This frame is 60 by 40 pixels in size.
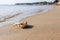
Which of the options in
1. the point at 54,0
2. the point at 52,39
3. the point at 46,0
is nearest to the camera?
the point at 52,39

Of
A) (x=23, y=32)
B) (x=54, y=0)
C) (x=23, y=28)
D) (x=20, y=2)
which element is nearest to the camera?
(x=23, y=32)

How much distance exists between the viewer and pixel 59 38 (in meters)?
3.44

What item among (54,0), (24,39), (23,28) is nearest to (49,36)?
(24,39)

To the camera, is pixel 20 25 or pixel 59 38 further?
pixel 20 25

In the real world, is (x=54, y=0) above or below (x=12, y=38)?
below

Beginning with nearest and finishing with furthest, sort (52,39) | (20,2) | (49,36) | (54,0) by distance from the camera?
(52,39) → (49,36) → (54,0) → (20,2)

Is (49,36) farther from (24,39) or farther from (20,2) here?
(20,2)

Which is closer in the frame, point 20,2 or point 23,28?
point 23,28

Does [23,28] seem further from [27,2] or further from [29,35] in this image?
[27,2]

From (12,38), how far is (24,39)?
0.28 meters

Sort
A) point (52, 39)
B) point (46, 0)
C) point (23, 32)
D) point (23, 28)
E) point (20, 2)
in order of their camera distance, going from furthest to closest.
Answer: point (20, 2)
point (46, 0)
point (23, 28)
point (23, 32)
point (52, 39)

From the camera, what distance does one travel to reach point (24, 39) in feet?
11.6

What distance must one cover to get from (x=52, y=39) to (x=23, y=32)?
3.06 ft

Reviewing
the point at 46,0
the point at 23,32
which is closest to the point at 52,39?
the point at 23,32
